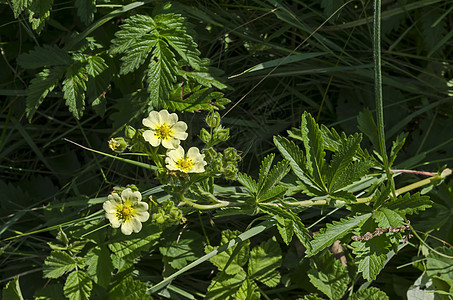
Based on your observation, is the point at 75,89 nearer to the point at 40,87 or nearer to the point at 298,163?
the point at 40,87

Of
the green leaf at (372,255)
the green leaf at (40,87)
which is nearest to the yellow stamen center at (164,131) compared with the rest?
the green leaf at (40,87)

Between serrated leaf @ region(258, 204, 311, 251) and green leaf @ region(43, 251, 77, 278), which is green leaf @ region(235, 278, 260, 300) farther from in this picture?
green leaf @ region(43, 251, 77, 278)

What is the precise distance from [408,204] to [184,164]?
0.83 metres

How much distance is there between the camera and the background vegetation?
93.0 inches

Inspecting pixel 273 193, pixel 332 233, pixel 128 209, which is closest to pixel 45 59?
pixel 128 209

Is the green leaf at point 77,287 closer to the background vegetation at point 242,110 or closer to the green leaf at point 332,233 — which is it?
the background vegetation at point 242,110

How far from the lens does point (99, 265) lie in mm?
2219

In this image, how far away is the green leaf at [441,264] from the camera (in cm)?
229

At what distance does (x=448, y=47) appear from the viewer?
9.08 ft

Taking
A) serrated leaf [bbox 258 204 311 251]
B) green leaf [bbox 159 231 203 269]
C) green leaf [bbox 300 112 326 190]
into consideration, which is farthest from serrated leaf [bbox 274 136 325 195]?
green leaf [bbox 159 231 203 269]

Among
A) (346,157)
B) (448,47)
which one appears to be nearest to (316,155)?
(346,157)

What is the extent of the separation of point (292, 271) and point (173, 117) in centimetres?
105

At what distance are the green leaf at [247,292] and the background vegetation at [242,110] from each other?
0.60 feet

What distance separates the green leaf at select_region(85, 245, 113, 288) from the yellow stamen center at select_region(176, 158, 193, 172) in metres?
0.68
